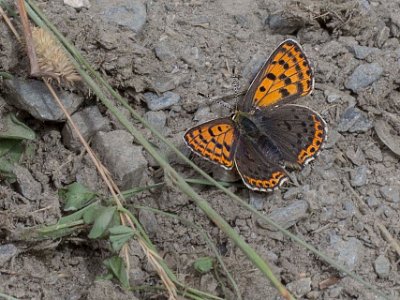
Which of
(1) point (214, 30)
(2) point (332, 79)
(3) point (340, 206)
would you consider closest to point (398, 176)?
(3) point (340, 206)

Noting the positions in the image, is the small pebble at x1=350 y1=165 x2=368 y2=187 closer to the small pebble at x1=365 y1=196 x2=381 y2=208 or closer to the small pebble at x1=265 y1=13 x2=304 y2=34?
the small pebble at x1=365 y1=196 x2=381 y2=208

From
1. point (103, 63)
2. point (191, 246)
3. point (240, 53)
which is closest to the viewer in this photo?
point (191, 246)

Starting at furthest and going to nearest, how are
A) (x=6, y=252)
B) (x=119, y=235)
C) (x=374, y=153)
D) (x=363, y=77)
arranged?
(x=363, y=77) → (x=374, y=153) → (x=6, y=252) → (x=119, y=235)

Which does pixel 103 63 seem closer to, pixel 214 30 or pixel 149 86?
pixel 149 86

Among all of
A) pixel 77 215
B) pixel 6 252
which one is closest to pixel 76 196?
pixel 77 215

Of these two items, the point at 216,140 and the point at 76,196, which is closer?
the point at 76,196

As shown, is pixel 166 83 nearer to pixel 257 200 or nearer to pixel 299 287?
pixel 257 200

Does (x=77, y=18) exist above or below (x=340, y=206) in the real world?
above
